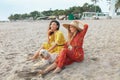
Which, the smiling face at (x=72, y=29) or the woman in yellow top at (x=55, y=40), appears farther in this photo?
the woman in yellow top at (x=55, y=40)

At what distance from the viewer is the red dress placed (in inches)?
310

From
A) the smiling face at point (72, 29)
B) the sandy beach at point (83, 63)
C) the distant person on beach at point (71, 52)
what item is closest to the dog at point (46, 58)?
the distant person on beach at point (71, 52)

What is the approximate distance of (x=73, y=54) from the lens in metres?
8.09

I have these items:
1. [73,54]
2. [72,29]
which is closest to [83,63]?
[73,54]

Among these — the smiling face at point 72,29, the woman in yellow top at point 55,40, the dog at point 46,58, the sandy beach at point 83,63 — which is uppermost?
the smiling face at point 72,29

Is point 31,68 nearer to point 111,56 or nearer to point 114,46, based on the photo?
point 111,56

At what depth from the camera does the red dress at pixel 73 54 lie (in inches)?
310

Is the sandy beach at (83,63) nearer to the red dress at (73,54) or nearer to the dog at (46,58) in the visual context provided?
the red dress at (73,54)

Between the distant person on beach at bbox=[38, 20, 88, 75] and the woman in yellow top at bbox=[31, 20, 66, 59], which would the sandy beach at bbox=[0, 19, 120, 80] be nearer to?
the distant person on beach at bbox=[38, 20, 88, 75]

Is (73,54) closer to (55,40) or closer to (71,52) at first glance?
(71,52)

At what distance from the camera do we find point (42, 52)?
812 centimetres

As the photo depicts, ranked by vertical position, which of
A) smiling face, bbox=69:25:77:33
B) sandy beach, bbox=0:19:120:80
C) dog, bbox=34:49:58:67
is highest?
smiling face, bbox=69:25:77:33

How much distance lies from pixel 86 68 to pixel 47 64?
896mm

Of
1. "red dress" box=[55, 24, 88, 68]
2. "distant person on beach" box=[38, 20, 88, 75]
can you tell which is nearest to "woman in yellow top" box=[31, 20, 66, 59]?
"distant person on beach" box=[38, 20, 88, 75]
